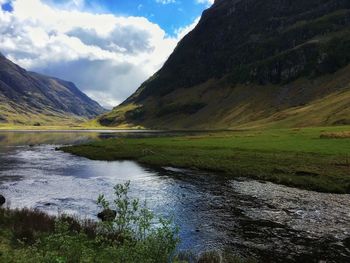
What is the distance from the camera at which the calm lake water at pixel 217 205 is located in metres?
28.8

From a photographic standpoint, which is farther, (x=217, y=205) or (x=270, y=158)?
(x=270, y=158)

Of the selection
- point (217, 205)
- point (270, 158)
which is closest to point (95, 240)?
point (217, 205)

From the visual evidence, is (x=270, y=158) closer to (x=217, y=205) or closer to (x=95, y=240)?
(x=217, y=205)

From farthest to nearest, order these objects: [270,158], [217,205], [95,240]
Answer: [270,158]
[217,205]
[95,240]

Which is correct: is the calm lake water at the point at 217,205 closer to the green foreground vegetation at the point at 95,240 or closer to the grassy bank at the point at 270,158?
the green foreground vegetation at the point at 95,240

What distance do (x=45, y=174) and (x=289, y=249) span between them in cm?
4802

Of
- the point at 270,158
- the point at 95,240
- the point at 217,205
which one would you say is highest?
the point at 95,240

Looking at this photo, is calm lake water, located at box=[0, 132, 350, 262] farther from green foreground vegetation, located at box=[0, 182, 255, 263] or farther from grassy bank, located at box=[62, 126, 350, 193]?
grassy bank, located at box=[62, 126, 350, 193]

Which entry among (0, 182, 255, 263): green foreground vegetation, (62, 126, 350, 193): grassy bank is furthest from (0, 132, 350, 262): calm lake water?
(62, 126, 350, 193): grassy bank

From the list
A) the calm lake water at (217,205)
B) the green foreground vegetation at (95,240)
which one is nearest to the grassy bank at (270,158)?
the calm lake water at (217,205)

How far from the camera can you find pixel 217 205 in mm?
41750

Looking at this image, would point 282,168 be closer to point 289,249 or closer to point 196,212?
point 196,212

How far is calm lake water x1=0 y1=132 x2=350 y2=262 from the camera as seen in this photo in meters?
28.8

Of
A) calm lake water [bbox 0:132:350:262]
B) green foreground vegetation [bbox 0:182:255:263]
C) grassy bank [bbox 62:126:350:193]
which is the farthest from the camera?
grassy bank [bbox 62:126:350:193]
